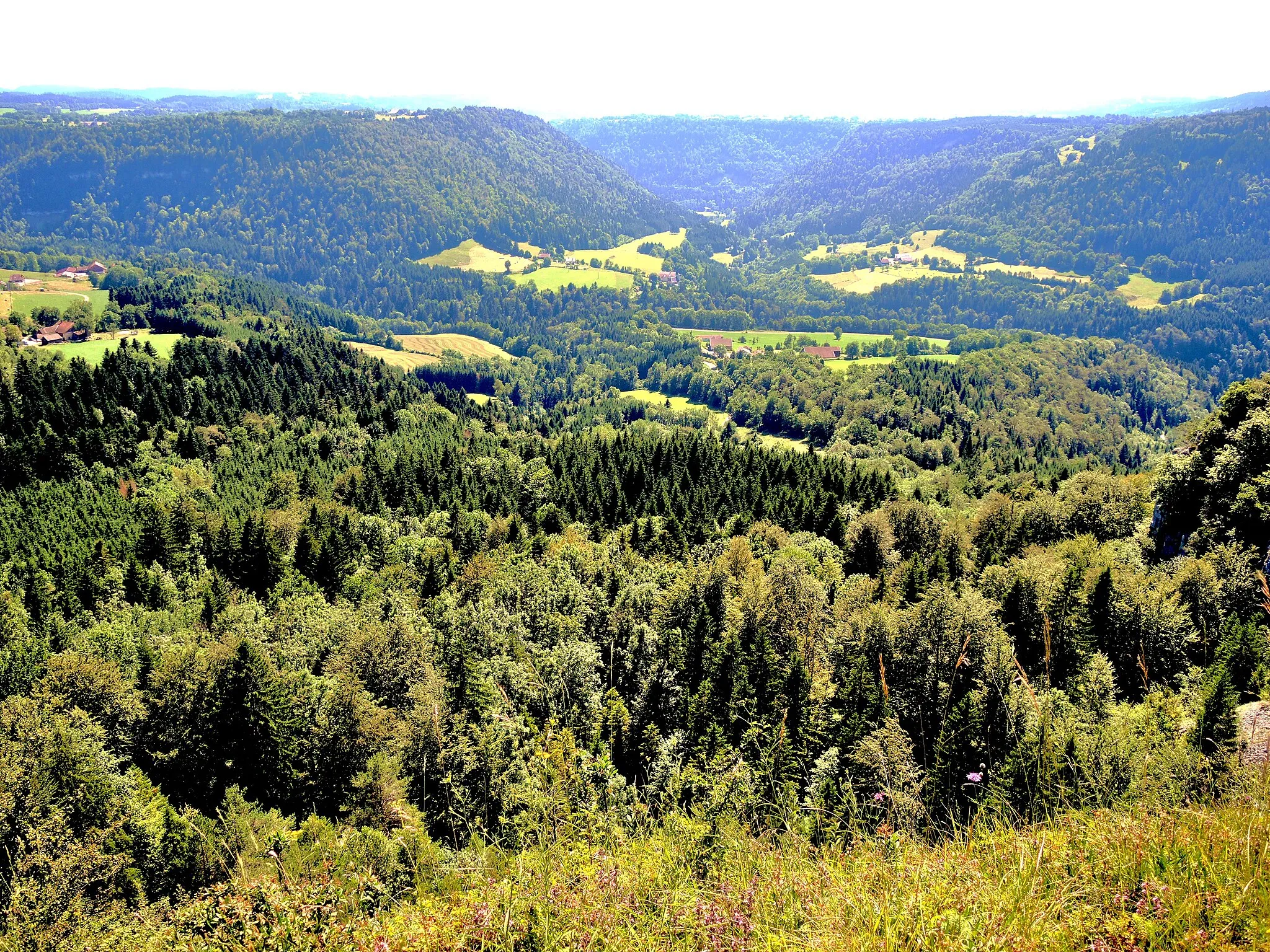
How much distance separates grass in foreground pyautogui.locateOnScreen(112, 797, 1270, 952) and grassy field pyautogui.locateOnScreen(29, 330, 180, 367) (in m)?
169

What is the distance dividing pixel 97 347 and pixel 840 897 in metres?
209

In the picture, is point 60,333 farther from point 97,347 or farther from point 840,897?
point 840,897

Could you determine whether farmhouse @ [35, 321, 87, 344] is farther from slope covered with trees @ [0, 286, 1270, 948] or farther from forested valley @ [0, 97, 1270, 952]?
slope covered with trees @ [0, 286, 1270, 948]

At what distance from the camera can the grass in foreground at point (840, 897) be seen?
7621 mm

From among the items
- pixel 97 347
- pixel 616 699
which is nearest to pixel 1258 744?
pixel 616 699

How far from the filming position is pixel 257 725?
4859 cm

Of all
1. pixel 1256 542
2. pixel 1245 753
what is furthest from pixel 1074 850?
pixel 1256 542

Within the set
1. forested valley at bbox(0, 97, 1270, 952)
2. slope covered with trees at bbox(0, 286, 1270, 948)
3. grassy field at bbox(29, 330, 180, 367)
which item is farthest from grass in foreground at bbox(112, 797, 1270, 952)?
grassy field at bbox(29, 330, 180, 367)

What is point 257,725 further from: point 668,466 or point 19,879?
point 668,466

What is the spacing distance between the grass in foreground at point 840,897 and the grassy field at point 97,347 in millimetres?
169038

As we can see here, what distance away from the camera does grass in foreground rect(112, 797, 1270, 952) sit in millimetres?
7621

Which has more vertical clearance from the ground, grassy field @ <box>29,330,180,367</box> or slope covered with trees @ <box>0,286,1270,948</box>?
grassy field @ <box>29,330,180,367</box>

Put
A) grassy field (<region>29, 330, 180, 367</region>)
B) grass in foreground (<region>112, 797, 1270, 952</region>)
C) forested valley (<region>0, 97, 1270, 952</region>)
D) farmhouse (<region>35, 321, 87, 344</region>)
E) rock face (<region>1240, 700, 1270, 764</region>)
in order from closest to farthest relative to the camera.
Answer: grass in foreground (<region>112, 797, 1270, 952</region>), forested valley (<region>0, 97, 1270, 952</region>), rock face (<region>1240, 700, 1270, 764</region>), grassy field (<region>29, 330, 180, 367</region>), farmhouse (<region>35, 321, 87, 344</region>)

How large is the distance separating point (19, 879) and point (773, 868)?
A: 36.2m
